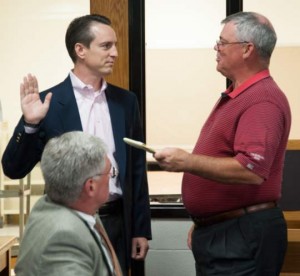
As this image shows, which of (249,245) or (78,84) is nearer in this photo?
(249,245)

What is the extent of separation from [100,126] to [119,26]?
1.15 metres

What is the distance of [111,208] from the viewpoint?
7.72ft

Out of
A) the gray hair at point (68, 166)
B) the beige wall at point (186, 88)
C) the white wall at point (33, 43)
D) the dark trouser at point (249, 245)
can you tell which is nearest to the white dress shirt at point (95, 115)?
the dark trouser at point (249, 245)

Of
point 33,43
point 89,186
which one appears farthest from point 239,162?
point 33,43

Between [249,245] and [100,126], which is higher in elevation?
[100,126]

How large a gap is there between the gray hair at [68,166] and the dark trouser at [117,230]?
2.48ft

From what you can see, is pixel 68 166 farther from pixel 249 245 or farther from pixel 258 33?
pixel 258 33

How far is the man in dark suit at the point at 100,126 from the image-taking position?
230 centimetres

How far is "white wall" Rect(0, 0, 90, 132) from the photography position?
5.77 metres

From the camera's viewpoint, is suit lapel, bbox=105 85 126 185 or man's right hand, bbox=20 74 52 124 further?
suit lapel, bbox=105 85 126 185

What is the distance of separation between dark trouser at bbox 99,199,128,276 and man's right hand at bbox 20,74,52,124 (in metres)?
0.47

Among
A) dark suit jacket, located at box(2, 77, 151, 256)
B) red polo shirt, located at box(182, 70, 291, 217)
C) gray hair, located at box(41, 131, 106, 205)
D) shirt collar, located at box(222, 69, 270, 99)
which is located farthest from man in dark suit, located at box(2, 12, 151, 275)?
gray hair, located at box(41, 131, 106, 205)

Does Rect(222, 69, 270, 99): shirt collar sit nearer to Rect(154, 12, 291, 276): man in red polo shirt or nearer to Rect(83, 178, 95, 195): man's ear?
Rect(154, 12, 291, 276): man in red polo shirt

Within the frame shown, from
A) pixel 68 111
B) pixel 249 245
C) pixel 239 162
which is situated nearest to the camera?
pixel 239 162
